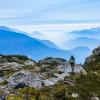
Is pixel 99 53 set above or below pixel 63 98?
above

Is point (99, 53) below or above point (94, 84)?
above

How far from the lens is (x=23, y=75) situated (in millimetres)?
74188

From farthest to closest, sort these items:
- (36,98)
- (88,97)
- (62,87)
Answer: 1. (62,87)
2. (88,97)
3. (36,98)

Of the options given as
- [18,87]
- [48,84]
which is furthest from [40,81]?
[18,87]

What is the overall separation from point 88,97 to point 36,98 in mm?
9563

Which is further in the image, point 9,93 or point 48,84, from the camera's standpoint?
point 48,84

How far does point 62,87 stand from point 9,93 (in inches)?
438

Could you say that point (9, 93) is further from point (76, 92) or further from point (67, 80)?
point (67, 80)

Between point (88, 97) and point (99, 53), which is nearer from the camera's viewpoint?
point (88, 97)

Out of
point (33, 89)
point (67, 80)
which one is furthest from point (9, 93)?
point (67, 80)

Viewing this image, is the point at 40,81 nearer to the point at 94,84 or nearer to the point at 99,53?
the point at 94,84

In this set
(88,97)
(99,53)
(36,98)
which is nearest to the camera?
(36,98)

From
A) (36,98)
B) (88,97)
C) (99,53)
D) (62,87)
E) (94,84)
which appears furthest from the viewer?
(99,53)

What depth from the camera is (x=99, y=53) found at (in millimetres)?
144250
